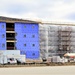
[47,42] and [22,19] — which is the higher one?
[22,19]

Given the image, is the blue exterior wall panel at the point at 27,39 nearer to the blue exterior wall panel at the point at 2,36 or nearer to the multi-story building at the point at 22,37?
the multi-story building at the point at 22,37

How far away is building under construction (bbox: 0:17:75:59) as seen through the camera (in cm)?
7369

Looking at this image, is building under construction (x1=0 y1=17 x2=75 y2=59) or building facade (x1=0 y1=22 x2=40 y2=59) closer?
building facade (x1=0 y1=22 x2=40 y2=59)

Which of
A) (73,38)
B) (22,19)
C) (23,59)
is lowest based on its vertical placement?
(23,59)

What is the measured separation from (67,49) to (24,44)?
1243 cm

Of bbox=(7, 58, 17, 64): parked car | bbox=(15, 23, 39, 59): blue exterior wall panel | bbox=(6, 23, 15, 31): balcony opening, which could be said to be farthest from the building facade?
bbox=(7, 58, 17, 64): parked car

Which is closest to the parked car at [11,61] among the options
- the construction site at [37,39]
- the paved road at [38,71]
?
the construction site at [37,39]

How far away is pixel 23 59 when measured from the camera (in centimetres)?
6662

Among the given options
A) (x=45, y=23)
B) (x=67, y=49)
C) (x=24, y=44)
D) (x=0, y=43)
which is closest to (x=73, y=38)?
(x=67, y=49)

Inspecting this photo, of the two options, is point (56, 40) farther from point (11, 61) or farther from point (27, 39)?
point (11, 61)

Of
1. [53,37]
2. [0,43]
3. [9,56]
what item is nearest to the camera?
[9,56]

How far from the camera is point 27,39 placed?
7400cm

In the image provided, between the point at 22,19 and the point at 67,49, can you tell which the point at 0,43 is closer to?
the point at 22,19

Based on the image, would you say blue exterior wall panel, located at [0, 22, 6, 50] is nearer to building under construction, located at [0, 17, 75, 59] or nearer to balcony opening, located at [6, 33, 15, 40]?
building under construction, located at [0, 17, 75, 59]
